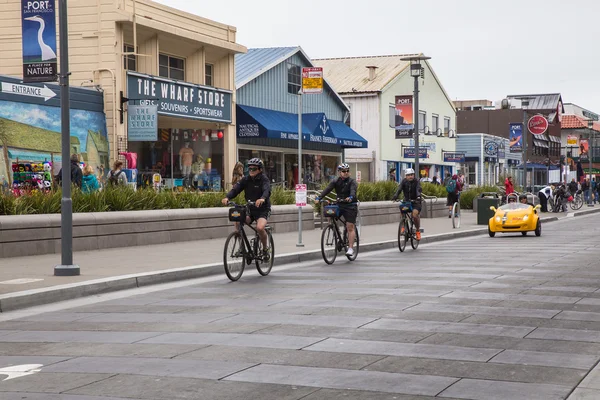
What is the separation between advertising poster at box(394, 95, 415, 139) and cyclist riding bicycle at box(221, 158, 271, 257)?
803 inches

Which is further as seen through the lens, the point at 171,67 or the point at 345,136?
the point at 345,136

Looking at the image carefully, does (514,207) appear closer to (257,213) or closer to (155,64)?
(155,64)

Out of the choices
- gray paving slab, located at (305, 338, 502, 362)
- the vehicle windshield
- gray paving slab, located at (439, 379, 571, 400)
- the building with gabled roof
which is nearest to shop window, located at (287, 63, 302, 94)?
the building with gabled roof

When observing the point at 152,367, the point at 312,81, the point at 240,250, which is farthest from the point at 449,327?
the point at 312,81

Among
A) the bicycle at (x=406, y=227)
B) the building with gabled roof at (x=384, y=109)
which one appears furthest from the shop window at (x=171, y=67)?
the building with gabled roof at (x=384, y=109)

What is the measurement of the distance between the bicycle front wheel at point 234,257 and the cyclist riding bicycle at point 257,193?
1.40 ft

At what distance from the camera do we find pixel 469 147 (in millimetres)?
69750

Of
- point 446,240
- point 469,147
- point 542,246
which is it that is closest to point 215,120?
point 446,240

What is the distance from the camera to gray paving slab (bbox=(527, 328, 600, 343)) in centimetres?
862

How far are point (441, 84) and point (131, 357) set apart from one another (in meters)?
54.2

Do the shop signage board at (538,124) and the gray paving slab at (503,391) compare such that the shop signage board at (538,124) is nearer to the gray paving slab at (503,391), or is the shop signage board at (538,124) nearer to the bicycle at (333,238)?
the bicycle at (333,238)

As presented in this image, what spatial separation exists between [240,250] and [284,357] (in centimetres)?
674

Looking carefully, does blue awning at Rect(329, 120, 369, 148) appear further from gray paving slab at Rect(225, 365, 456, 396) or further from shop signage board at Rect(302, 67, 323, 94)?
gray paving slab at Rect(225, 365, 456, 396)

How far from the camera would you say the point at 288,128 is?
3781 centimetres
